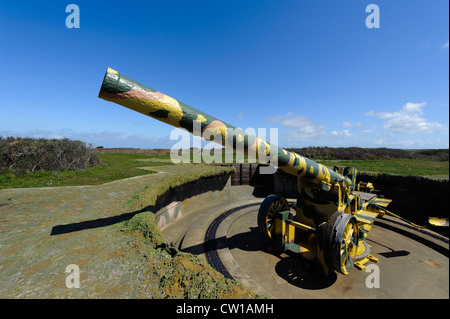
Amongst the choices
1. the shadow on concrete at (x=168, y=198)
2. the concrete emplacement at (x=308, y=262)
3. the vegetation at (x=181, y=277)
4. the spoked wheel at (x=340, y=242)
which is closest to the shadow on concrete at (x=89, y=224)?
the shadow on concrete at (x=168, y=198)

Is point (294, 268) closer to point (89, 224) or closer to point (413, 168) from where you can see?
point (89, 224)

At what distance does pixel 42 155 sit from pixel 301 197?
12619mm

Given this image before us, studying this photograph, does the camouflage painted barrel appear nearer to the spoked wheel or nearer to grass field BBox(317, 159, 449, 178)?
the spoked wheel

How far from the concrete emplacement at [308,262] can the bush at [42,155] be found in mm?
7937

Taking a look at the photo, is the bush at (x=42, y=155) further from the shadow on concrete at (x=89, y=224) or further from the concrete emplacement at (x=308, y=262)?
the shadow on concrete at (x=89, y=224)

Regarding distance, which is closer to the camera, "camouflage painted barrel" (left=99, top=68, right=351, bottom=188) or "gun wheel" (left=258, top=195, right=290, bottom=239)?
"camouflage painted barrel" (left=99, top=68, right=351, bottom=188)

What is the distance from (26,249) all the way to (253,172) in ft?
41.5

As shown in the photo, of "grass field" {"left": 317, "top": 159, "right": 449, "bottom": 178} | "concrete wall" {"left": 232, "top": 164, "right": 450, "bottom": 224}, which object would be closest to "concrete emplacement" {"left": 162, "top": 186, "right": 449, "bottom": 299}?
"concrete wall" {"left": 232, "top": 164, "right": 450, "bottom": 224}

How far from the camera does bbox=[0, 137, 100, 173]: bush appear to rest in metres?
8.62

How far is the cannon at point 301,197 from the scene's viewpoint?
77.5 inches

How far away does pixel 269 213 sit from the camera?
574 centimetres

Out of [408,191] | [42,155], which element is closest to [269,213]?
[408,191]
